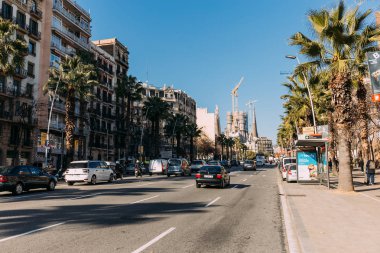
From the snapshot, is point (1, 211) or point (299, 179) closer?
point (1, 211)

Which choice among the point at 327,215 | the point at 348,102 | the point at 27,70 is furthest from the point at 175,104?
the point at 327,215

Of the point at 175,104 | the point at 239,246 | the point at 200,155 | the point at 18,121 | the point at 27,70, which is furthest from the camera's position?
the point at 200,155

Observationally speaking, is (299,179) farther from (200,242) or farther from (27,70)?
(27,70)

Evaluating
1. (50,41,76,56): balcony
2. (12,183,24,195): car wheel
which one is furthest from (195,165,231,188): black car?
(50,41,76,56): balcony

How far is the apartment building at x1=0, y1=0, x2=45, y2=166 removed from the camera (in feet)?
132

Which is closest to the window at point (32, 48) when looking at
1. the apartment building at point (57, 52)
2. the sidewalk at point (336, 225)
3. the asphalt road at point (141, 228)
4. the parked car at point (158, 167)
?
the apartment building at point (57, 52)

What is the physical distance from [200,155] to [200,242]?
405 feet

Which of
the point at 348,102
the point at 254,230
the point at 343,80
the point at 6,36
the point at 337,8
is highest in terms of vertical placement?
the point at 6,36

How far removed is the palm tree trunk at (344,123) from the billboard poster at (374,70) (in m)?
8.68

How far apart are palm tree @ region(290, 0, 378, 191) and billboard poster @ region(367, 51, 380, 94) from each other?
827 cm

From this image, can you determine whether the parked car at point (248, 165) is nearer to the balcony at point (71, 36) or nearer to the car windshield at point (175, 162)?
the car windshield at point (175, 162)

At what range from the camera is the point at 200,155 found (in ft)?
429

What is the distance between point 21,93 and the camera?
42.9 m

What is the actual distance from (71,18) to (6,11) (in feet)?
49.8
